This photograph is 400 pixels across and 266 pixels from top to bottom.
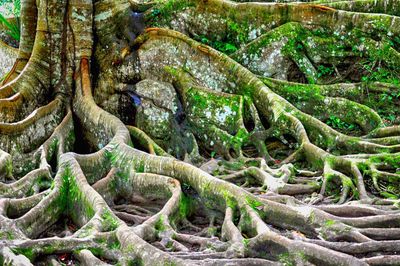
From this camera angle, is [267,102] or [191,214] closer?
[191,214]

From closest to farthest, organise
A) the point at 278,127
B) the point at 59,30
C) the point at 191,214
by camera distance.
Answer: the point at 191,214
the point at 278,127
the point at 59,30

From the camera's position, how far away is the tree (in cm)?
401

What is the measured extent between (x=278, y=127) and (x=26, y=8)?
15.3ft

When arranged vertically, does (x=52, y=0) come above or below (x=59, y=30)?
above

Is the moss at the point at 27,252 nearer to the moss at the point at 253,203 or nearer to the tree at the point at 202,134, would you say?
the tree at the point at 202,134

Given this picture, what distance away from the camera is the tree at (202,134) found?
4.01 meters

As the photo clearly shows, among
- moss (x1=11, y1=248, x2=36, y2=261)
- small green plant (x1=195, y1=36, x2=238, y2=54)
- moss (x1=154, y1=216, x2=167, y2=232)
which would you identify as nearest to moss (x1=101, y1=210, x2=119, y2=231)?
moss (x1=154, y1=216, x2=167, y2=232)

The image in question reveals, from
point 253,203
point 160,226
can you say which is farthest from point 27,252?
point 253,203

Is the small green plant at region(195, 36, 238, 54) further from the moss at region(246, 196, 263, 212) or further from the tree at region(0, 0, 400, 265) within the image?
the moss at region(246, 196, 263, 212)

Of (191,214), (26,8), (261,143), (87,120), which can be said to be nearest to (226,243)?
(191,214)

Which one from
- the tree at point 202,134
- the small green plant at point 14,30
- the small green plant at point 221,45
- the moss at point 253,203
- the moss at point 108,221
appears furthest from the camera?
the small green plant at point 14,30

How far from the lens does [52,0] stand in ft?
24.5

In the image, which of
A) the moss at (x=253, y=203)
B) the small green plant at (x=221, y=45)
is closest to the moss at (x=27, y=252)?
the moss at (x=253, y=203)

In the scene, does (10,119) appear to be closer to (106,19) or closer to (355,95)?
(106,19)
